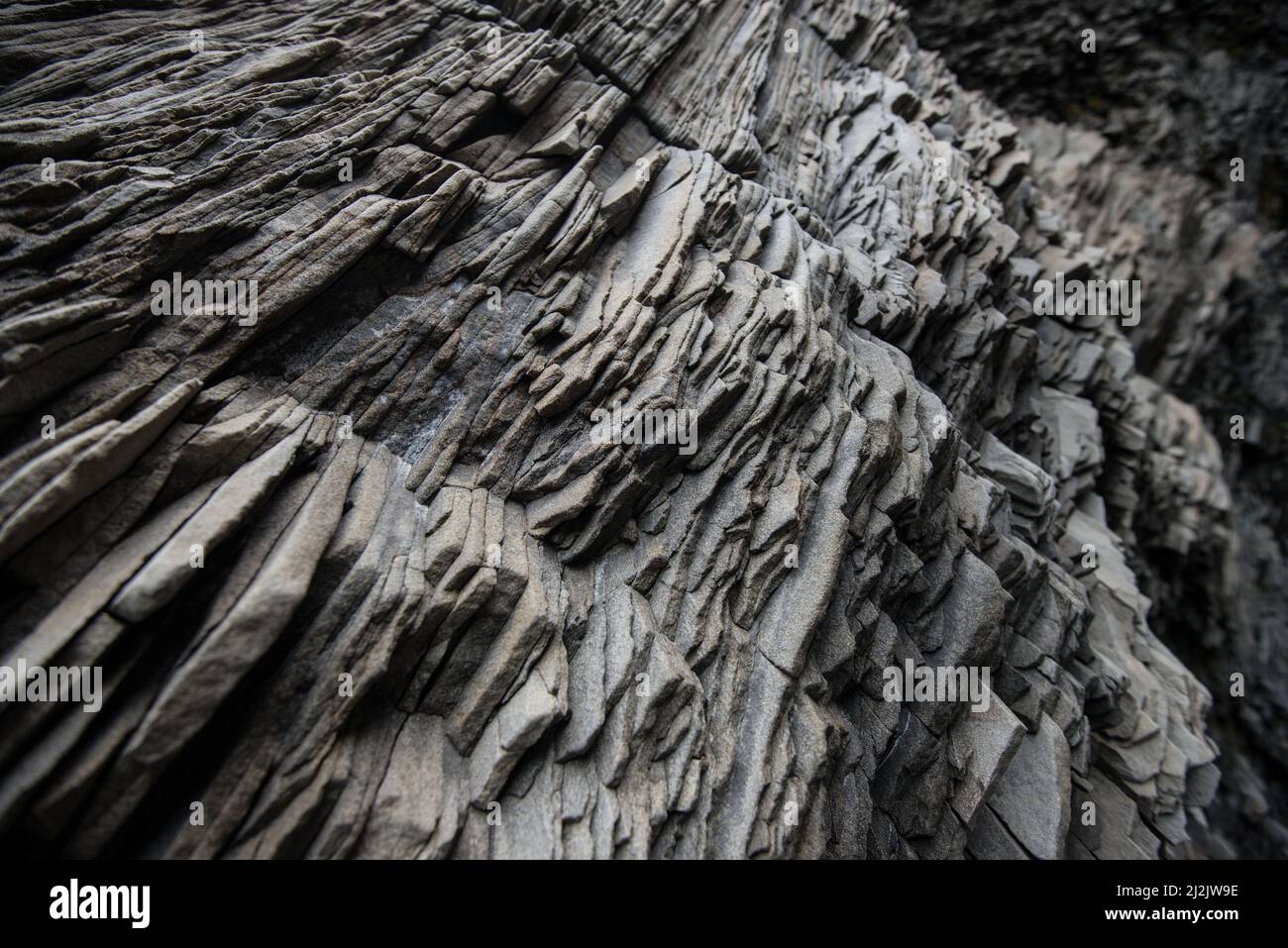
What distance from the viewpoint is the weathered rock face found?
864 centimetres

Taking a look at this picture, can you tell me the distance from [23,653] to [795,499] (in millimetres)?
12223

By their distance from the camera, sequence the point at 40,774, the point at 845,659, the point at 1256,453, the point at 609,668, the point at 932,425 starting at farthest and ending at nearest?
the point at 1256,453 → the point at 932,425 → the point at 845,659 → the point at 609,668 → the point at 40,774

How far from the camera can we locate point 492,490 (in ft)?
39.3

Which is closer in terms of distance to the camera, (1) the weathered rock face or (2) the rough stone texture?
(1) the weathered rock face

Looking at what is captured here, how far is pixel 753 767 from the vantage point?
10797mm

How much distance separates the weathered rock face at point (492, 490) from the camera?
8641 mm

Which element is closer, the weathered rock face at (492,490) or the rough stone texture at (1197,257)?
the weathered rock face at (492,490)

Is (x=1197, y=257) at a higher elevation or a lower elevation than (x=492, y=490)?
higher

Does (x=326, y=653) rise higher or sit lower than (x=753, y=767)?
higher

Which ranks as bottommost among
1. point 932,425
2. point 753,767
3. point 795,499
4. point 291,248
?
point 753,767

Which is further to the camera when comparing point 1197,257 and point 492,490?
point 1197,257
